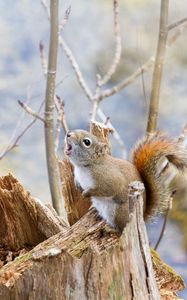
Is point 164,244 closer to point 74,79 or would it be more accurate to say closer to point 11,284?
point 74,79

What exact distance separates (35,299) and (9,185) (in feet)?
1.20

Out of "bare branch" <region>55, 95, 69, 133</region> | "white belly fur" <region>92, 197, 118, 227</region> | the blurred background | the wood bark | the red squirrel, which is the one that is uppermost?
the blurred background

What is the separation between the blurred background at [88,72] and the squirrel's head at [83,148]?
86 centimetres

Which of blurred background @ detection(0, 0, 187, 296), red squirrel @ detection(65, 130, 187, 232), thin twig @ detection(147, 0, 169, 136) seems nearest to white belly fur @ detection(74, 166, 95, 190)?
red squirrel @ detection(65, 130, 187, 232)

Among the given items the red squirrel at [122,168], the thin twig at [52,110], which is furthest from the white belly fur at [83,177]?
the thin twig at [52,110]

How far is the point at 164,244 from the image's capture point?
7.47ft

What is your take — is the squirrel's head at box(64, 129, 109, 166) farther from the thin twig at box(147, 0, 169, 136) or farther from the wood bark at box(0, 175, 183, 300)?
the thin twig at box(147, 0, 169, 136)

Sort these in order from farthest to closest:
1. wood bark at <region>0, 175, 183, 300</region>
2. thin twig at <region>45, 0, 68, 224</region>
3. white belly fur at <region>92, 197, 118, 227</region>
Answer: thin twig at <region>45, 0, 68, 224</region>, white belly fur at <region>92, 197, 118, 227</region>, wood bark at <region>0, 175, 183, 300</region>

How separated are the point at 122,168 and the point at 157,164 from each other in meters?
0.07

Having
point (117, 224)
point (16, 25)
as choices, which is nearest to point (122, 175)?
point (117, 224)

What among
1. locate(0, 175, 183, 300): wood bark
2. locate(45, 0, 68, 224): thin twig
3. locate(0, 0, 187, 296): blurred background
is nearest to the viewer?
locate(0, 175, 183, 300): wood bark

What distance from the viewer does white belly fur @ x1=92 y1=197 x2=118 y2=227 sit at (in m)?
1.23

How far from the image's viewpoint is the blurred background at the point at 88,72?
7.23 ft

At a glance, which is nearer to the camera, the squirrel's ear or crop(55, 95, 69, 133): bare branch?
the squirrel's ear
